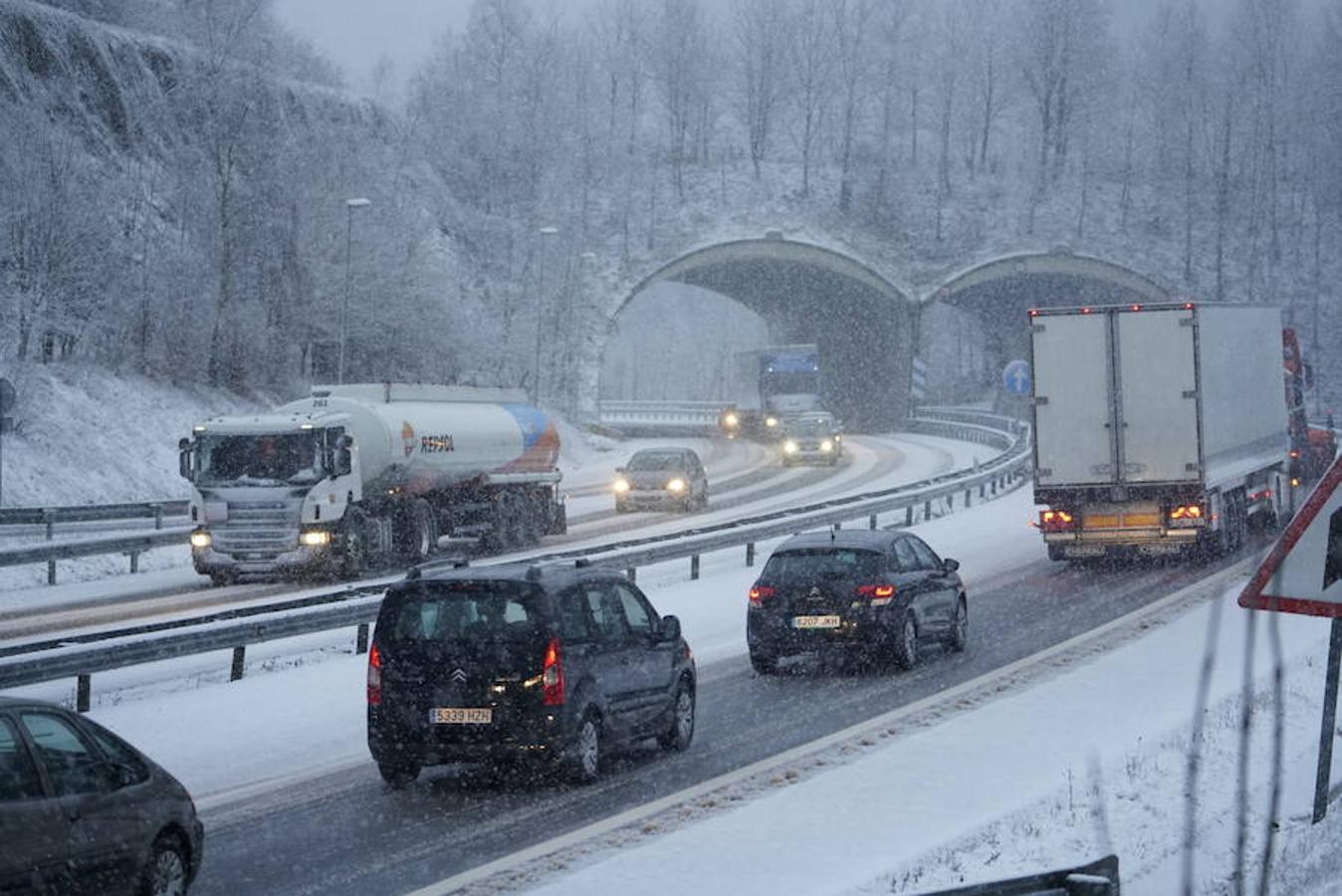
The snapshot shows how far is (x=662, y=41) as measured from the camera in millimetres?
107562

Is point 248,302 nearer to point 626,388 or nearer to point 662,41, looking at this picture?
point 662,41

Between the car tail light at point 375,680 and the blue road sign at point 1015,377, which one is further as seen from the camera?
the blue road sign at point 1015,377

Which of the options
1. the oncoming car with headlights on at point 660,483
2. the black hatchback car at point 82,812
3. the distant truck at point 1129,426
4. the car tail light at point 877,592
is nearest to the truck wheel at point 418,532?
the oncoming car with headlights on at point 660,483

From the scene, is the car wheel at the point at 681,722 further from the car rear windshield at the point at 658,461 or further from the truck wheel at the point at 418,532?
the car rear windshield at the point at 658,461

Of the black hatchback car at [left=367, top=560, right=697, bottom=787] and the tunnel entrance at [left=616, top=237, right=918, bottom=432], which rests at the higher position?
the tunnel entrance at [left=616, top=237, right=918, bottom=432]

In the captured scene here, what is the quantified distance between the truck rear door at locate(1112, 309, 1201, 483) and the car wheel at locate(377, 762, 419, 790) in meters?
17.4

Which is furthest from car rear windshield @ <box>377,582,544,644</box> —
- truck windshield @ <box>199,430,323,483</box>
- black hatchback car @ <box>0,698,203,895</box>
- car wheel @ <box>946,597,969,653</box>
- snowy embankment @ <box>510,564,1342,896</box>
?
truck windshield @ <box>199,430,323,483</box>

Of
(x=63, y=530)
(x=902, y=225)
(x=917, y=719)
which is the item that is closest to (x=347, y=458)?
(x=63, y=530)

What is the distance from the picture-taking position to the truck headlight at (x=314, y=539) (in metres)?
29.0

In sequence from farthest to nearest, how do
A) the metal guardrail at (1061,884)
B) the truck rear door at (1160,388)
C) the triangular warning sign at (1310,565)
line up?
1. the truck rear door at (1160,388)
2. the triangular warning sign at (1310,565)
3. the metal guardrail at (1061,884)

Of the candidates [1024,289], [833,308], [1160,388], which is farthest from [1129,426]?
[1024,289]

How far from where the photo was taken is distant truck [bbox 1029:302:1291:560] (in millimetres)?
27641

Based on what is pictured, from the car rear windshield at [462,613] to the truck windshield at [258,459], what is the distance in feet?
54.2

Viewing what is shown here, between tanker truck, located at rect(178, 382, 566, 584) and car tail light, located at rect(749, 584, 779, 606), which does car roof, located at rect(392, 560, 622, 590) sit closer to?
car tail light, located at rect(749, 584, 779, 606)
